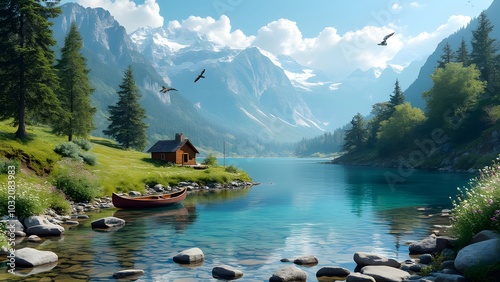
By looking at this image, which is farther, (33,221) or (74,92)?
(74,92)

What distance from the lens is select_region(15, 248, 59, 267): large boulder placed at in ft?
64.8

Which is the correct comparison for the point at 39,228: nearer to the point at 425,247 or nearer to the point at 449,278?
the point at 425,247

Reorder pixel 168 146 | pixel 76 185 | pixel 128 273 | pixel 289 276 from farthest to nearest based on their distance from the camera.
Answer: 1. pixel 168 146
2. pixel 76 185
3. pixel 128 273
4. pixel 289 276

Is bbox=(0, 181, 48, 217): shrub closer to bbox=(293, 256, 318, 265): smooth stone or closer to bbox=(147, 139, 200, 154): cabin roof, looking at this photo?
bbox=(293, 256, 318, 265): smooth stone

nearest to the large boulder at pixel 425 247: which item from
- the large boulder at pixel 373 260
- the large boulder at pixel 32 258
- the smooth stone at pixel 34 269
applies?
the large boulder at pixel 373 260

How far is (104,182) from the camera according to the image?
50.2 m

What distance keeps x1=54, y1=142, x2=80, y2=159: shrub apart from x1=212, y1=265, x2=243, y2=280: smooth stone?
38375mm

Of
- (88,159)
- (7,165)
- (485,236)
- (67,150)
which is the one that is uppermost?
(67,150)

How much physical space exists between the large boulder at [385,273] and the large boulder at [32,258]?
14.7 metres

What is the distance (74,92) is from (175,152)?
23.0 m

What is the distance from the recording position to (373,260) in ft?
65.3

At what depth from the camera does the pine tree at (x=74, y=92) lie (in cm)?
6881

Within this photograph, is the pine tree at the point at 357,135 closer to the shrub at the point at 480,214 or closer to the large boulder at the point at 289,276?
the shrub at the point at 480,214

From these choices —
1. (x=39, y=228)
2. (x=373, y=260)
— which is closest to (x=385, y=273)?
(x=373, y=260)
